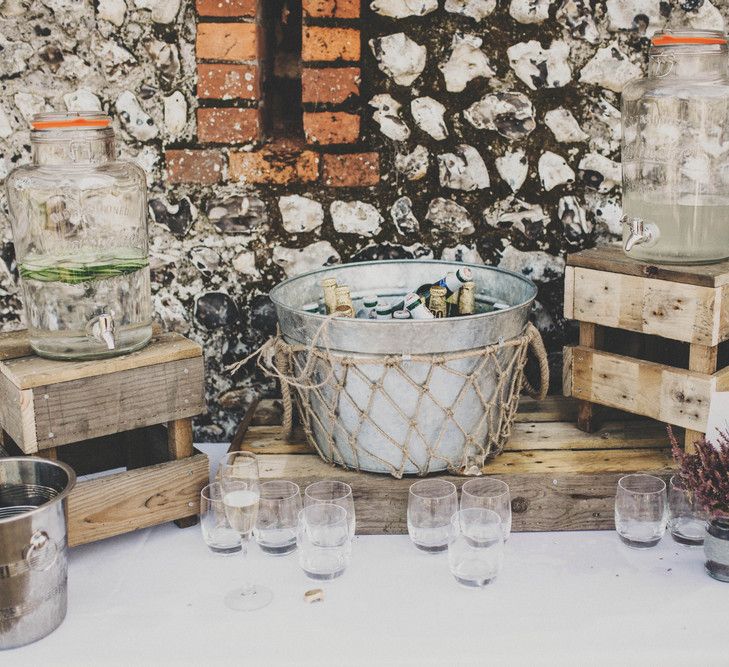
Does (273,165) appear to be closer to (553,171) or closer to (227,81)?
(227,81)

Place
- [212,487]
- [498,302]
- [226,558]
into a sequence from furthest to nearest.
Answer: [498,302]
[226,558]
[212,487]

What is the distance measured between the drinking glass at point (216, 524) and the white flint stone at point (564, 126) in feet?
3.85

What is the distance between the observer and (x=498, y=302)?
192 cm

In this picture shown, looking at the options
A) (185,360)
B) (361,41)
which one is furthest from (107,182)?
Result: (361,41)

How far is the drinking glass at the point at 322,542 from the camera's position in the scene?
153 centimetres

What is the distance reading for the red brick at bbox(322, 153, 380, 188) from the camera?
81.2 inches

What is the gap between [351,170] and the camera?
207 cm

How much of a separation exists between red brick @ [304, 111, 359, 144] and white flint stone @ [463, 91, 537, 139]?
0.89ft

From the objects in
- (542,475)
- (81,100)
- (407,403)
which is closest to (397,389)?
(407,403)

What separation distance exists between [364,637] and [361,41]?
4.31 ft

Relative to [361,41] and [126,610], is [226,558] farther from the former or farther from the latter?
[361,41]

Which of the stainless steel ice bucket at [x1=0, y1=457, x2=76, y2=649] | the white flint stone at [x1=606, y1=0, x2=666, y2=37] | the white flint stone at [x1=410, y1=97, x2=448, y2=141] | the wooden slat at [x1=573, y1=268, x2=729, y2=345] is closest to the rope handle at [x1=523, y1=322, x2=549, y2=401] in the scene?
the wooden slat at [x1=573, y1=268, x2=729, y2=345]

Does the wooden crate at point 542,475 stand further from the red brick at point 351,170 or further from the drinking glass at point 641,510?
the red brick at point 351,170

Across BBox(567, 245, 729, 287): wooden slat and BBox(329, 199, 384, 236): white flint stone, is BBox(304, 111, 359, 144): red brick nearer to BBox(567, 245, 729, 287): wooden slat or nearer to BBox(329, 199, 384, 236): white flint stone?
BBox(329, 199, 384, 236): white flint stone
